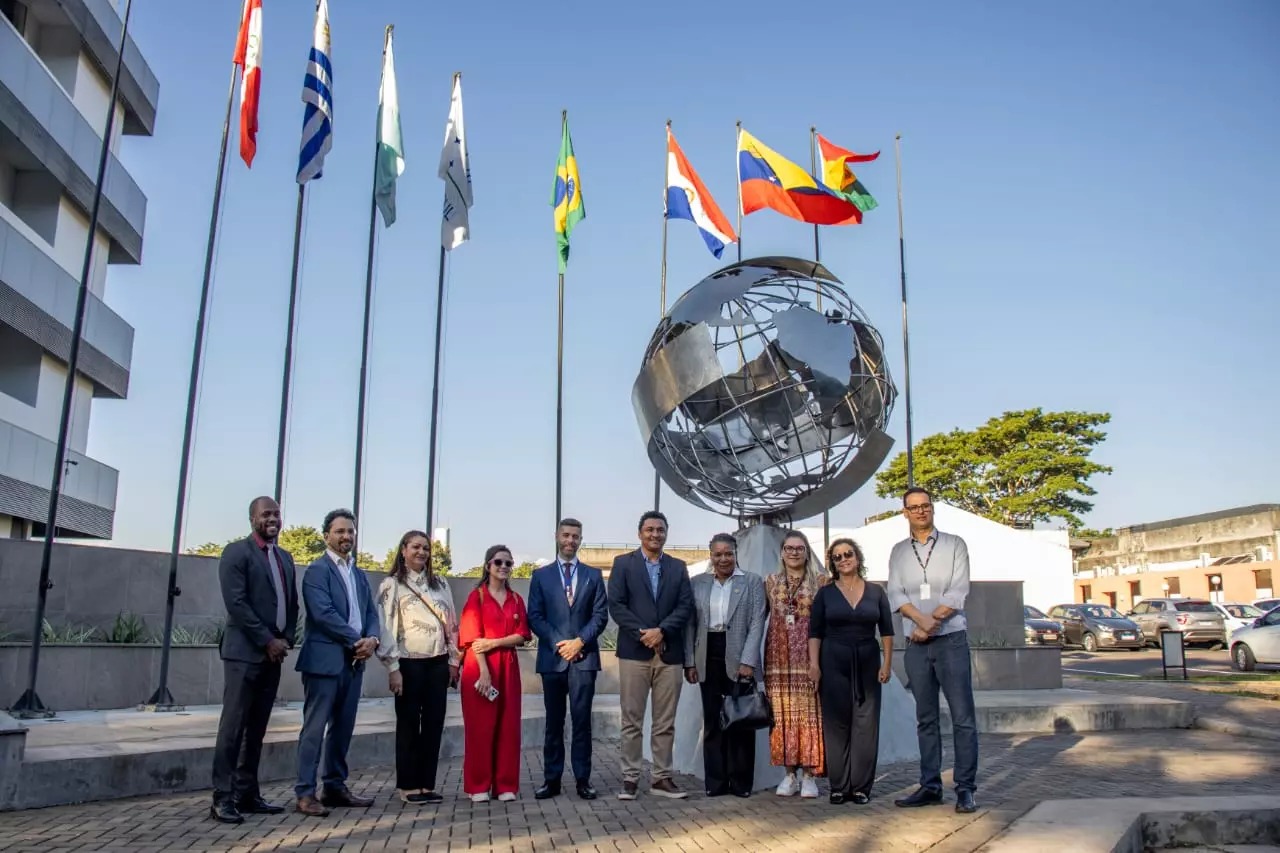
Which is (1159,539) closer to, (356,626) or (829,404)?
(829,404)

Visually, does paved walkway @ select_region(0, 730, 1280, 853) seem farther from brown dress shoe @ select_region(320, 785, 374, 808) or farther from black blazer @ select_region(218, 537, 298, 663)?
black blazer @ select_region(218, 537, 298, 663)

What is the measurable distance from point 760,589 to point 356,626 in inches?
111

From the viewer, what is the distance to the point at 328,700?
248 inches

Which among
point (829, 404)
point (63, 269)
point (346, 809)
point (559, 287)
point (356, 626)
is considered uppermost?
point (63, 269)

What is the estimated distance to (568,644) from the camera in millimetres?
6922

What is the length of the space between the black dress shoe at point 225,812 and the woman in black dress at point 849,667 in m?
3.72

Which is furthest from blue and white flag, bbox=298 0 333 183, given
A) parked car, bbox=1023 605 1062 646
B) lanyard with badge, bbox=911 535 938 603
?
parked car, bbox=1023 605 1062 646

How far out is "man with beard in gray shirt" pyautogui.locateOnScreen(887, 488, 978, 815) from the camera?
6.35 meters

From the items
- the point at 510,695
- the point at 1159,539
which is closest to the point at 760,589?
the point at 510,695

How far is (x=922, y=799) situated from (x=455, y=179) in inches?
466

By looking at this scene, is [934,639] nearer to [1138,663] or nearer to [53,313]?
[1138,663]

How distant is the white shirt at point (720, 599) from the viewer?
7188 millimetres

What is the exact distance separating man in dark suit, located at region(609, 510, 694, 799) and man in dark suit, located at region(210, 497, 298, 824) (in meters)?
2.24

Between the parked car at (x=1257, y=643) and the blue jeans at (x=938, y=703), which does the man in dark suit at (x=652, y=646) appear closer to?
the blue jeans at (x=938, y=703)
